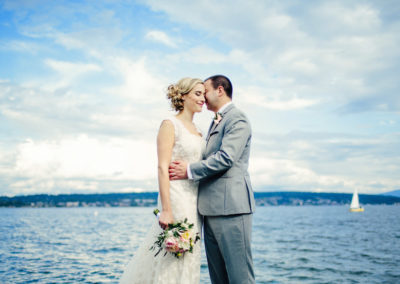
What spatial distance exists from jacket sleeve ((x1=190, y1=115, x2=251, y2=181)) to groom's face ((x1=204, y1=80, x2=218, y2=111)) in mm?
369

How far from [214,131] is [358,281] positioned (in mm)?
13201

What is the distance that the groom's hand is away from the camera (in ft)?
12.6

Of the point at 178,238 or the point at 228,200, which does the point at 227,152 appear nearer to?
the point at 228,200

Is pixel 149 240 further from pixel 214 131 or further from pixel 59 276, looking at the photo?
pixel 59 276

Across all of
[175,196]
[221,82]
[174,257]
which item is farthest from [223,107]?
[174,257]

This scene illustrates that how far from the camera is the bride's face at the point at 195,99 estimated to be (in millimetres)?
4117

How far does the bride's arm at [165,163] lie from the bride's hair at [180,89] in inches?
11.2

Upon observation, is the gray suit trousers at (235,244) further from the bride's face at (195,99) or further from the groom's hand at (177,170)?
the bride's face at (195,99)

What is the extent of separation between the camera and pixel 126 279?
13.4 feet

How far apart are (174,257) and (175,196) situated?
65 centimetres

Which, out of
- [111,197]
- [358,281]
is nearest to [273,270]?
[358,281]

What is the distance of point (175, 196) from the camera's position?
12.9 feet

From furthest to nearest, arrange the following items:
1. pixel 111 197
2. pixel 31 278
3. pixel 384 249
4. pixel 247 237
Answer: pixel 111 197 → pixel 384 249 → pixel 31 278 → pixel 247 237

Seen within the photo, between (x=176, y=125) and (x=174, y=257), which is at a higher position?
(x=176, y=125)
